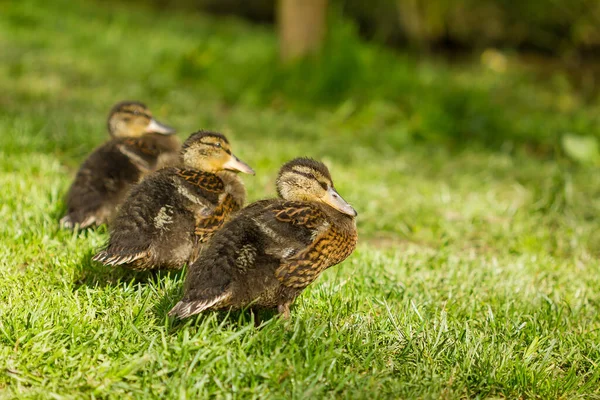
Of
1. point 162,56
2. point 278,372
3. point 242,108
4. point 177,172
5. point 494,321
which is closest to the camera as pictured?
point 278,372

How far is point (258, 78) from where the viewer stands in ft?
32.2

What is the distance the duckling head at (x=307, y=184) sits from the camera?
13.1 ft

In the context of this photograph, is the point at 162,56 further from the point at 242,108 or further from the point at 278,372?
the point at 278,372

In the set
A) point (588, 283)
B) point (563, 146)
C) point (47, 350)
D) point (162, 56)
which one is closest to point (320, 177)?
point (47, 350)

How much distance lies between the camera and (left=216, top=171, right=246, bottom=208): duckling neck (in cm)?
428

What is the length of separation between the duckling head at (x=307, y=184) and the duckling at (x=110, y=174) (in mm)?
1145

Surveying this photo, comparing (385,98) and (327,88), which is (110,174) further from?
(385,98)

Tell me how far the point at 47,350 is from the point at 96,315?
405 mm

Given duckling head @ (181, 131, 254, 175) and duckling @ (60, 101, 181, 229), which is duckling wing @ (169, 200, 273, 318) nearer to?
duckling head @ (181, 131, 254, 175)

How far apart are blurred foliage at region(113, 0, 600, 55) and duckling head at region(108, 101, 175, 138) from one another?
9615 mm

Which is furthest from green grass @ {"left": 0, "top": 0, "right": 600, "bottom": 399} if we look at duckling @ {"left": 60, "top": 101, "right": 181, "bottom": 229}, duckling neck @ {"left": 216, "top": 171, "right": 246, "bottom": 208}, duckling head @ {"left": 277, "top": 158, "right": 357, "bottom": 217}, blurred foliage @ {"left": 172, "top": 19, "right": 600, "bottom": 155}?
duckling neck @ {"left": 216, "top": 171, "right": 246, "bottom": 208}

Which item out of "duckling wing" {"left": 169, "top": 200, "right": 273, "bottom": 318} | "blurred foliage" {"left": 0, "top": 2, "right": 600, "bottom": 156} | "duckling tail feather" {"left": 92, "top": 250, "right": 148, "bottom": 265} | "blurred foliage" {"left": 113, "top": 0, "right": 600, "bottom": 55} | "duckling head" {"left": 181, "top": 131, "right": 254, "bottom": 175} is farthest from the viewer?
"blurred foliage" {"left": 113, "top": 0, "right": 600, "bottom": 55}

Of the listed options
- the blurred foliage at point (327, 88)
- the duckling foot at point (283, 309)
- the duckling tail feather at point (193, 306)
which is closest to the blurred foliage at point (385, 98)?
the blurred foliage at point (327, 88)

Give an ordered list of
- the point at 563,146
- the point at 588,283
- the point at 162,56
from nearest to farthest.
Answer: the point at 588,283, the point at 563,146, the point at 162,56
